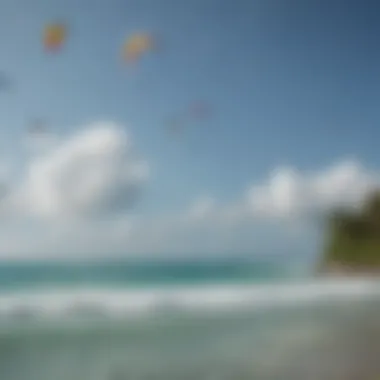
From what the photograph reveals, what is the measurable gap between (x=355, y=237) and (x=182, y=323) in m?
0.47

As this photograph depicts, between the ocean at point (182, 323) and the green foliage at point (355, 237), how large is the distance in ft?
0.19

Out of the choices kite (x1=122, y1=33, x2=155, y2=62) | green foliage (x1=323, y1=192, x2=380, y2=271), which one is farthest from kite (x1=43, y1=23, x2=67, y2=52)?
green foliage (x1=323, y1=192, x2=380, y2=271)

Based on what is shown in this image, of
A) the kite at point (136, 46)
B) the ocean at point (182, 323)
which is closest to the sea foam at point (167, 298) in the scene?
the ocean at point (182, 323)

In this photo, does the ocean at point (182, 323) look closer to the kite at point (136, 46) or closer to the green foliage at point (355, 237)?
the green foliage at point (355, 237)

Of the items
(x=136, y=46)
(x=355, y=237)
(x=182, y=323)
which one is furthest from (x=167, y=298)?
(x=136, y=46)

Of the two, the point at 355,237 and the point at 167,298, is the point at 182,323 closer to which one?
the point at 167,298

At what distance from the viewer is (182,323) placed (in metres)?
1.57

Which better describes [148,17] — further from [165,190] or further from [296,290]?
[296,290]

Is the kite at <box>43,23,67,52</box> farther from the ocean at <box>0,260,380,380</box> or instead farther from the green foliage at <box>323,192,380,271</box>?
the green foliage at <box>323,192,380,271</box>

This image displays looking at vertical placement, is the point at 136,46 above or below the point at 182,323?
above

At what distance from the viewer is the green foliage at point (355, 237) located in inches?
64.5

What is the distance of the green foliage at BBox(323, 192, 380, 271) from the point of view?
1639mm

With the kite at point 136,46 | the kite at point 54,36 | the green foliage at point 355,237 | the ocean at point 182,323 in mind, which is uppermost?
the kite at point 54,36

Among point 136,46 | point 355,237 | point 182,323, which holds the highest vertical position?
point 136,46
